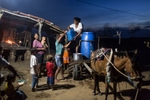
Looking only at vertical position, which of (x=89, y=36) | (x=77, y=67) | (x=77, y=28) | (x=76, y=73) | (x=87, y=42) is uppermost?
(x=77, y=28)

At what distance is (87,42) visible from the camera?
825cm

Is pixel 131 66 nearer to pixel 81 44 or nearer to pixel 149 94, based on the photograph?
pixel 149 94

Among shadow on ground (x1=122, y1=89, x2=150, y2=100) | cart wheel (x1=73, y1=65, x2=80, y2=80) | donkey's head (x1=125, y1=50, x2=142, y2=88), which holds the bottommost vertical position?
shadow on ground (x1=122, y1=89, x2=150, y2=100)

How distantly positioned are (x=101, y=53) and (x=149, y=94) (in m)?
2.67

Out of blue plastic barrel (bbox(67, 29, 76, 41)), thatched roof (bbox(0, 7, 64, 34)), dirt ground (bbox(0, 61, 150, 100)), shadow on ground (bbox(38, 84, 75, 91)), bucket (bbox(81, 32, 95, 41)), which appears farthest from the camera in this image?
thatched roof (bbox(0, 7, 64, 34))

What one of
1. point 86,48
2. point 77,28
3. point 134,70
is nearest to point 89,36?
point 86,48

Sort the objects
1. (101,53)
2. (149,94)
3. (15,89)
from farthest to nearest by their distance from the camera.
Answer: (149,94), (101,53), (15,89)

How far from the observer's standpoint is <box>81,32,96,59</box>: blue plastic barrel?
819 centimetres

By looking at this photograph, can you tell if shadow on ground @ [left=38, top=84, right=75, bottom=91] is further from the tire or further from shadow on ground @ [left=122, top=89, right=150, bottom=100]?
shadow on ground @ [left=122, top=89, right=150, bottom=100]

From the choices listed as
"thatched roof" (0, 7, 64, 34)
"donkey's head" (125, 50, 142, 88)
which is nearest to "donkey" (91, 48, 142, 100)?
"donkey's head" (125, 50, 142, 88)

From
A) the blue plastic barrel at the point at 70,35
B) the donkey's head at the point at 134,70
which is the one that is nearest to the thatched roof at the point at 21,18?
the blue plastic barrel at the point at 70,35

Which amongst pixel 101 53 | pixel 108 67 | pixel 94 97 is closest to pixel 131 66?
pixel 108 67

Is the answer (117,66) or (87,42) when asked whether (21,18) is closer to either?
(87,42)

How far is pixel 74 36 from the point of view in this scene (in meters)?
8.61
